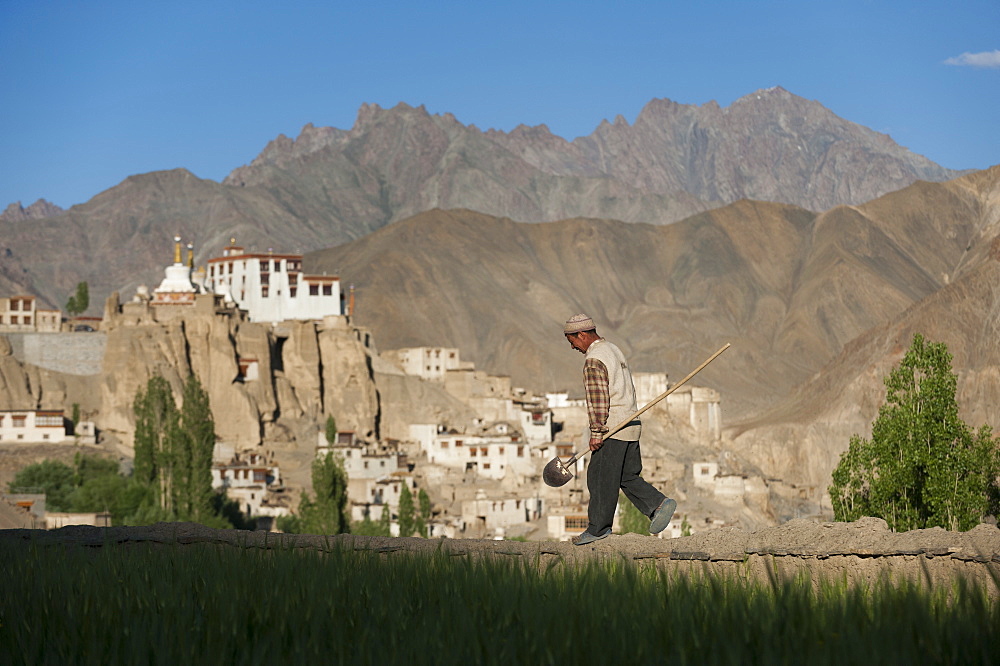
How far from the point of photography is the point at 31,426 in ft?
197

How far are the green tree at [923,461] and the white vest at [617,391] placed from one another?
14025 millimetres

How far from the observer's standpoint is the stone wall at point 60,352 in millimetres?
66500

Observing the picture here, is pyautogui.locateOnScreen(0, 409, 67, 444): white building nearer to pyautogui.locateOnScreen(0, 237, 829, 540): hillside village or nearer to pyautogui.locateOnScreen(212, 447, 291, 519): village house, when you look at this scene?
pyautogui.locateOnScreen(0, 237, 829, 540): hillside village

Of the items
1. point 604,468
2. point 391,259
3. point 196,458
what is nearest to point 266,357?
point 196,458

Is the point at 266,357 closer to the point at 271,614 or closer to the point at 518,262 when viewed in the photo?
the point at 271,614

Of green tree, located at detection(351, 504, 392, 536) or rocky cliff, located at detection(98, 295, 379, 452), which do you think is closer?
green tree, located at detection(351, 504, 392, 536)

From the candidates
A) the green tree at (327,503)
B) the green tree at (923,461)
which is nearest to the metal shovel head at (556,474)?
the green tree at (923,461)

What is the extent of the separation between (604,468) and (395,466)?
5628 cm

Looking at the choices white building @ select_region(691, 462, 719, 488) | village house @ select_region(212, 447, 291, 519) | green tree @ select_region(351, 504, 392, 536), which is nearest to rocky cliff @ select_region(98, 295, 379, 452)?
village house @ select_region(212, 447, 291, 519)

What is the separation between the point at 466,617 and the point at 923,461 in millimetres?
18535

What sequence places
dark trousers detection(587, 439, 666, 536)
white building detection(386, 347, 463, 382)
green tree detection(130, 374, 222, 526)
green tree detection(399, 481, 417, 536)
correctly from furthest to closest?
white building detection(386, 347, 463, 382)
green tree detection(399, 481, 417, 536)
green tree detection(130, 374, 222, 526)
dark trousers detection(587, 439, 666, 536)

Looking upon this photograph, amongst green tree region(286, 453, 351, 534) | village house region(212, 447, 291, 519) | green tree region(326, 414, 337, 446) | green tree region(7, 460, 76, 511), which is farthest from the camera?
green tree region(326, 414, 337, 446)

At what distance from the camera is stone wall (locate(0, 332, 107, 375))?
2618 inches

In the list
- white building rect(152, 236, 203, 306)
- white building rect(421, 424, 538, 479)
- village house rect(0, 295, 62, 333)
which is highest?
white building rect(152, 236, 203, 306)
